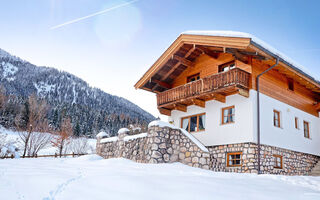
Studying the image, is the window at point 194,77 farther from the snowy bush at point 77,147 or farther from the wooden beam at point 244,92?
the snowy bush at point 77,147

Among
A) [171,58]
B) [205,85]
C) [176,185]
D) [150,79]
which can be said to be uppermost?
[171,58]

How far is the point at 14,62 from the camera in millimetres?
101062

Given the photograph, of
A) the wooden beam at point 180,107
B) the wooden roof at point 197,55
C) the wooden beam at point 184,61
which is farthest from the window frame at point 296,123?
the wooden beam at point 184,61

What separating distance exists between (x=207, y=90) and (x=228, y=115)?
5.42 ft

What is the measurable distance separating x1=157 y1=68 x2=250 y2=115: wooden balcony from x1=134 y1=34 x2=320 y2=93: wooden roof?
3.49 ft

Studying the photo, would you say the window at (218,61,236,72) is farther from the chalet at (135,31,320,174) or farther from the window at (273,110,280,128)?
the window at (273,110,280,128)

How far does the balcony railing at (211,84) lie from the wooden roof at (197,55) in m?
1.04

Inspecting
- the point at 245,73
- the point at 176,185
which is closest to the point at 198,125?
the point at 245,73

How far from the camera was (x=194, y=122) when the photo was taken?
1458 cm

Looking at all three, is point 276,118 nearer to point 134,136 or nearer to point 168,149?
point 168,149

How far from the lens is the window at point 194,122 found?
14000 millimetres

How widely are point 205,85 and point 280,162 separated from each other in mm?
5237

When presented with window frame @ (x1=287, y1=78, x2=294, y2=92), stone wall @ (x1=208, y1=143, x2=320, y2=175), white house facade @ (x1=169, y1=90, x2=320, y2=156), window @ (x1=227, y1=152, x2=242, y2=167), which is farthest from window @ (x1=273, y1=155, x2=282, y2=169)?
window frame @ (x1=287, y1=78, x2=294, y2=92)
